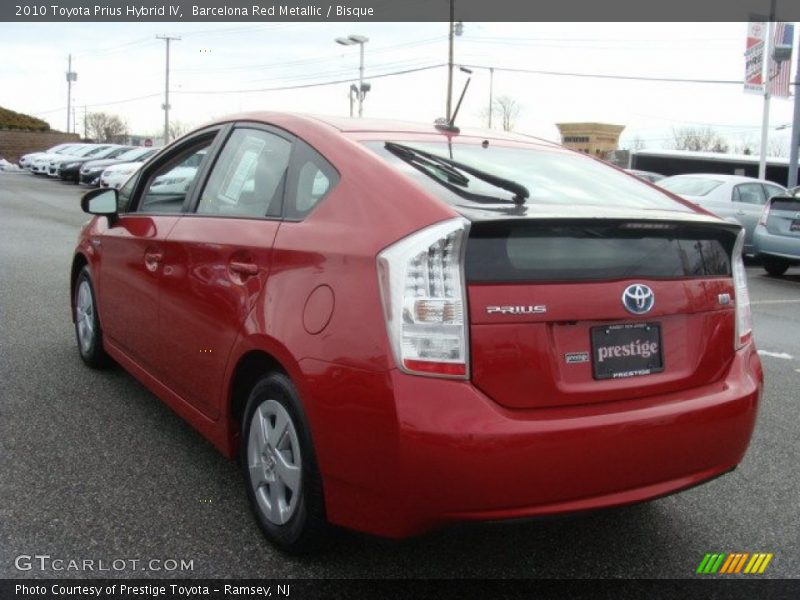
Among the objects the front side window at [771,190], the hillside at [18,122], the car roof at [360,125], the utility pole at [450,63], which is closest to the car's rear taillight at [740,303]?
the car roof at [360,125]

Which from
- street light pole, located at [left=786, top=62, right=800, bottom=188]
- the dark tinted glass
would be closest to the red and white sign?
street light pole, located at [left=786, top=62, right=800, bottom=188]

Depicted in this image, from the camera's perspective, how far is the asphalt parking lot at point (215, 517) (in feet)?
9.53

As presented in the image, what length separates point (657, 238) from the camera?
9.05 ft

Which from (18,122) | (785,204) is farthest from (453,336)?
(18,122)

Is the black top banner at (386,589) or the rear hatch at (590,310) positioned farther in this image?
the black top banner at (386,589)

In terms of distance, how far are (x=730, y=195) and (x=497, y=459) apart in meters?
13.4

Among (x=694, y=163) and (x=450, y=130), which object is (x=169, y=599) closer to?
(x=450, y=130)

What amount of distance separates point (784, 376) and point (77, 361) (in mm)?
4857

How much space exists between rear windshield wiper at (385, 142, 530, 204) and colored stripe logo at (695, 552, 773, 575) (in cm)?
149

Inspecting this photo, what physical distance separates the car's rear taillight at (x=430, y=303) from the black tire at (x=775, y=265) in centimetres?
1157

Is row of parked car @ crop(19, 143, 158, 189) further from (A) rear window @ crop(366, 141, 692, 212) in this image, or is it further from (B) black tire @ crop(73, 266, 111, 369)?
(A) rear window @ crop(366, 141, 692, 212)

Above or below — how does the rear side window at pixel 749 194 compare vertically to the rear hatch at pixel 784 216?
above

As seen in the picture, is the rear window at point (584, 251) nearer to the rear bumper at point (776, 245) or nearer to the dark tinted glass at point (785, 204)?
the rear bumper at point (776, 245)

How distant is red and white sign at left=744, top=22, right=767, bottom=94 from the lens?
24297 millimetres
